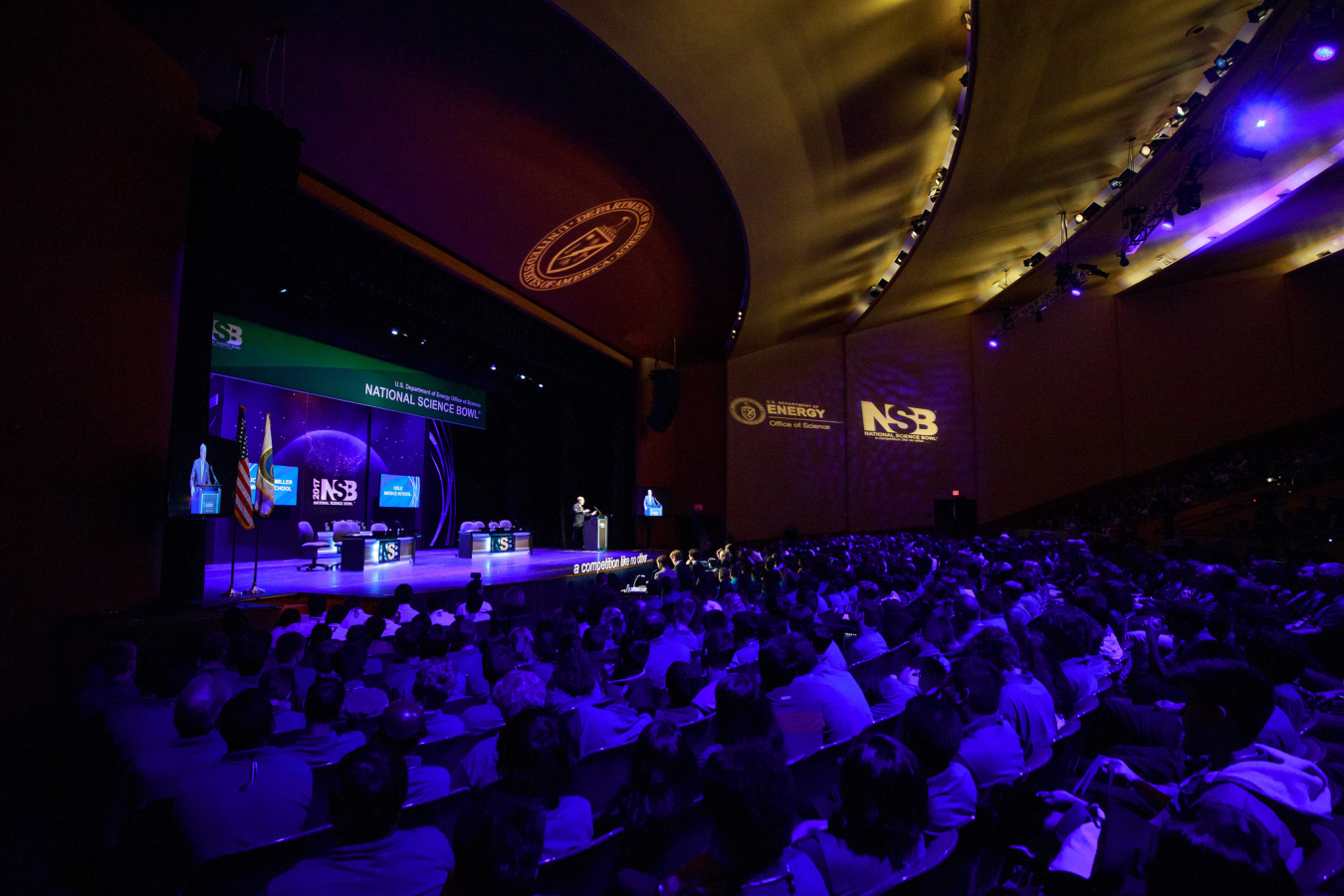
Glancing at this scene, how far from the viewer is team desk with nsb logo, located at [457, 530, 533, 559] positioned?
39.7 feet

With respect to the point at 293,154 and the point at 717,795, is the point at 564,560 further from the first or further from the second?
the point at 717,795

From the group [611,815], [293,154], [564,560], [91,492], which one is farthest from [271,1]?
[564,560]

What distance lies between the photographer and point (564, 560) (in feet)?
37.1

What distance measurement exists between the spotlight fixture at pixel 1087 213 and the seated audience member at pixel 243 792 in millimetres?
13421

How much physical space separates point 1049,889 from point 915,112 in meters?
8.36

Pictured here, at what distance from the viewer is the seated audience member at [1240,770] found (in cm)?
143

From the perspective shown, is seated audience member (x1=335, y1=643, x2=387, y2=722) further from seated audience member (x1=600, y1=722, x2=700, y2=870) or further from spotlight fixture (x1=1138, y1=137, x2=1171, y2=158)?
spotlight fixture (x1=1138, y1=137, x2=1171, y2=158)

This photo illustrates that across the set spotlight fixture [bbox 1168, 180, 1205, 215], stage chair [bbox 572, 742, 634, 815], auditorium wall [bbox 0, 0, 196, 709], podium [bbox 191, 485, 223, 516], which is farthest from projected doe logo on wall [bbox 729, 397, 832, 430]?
stage chair [bbox 572, 742, 634, 815]

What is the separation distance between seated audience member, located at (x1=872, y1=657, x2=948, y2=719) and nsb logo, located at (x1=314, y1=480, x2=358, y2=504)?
11312mm

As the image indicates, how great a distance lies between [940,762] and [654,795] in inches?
30.7

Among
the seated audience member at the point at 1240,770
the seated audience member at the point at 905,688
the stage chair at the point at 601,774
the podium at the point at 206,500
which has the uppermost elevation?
the podium at the point at 206,500

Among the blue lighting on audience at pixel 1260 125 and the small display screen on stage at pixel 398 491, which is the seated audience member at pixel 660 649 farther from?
the small display screen on stage at pixel 398 491

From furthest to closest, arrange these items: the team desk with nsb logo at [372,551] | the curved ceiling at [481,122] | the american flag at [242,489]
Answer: the team desk with nsb logo at [372,551] < the american flag at [242,489] < the curved ceiling at [481,122]

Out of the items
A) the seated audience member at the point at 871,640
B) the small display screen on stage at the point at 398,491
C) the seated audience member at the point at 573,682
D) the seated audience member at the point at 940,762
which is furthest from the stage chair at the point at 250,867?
the small display screen on stage at the point at 398,491
